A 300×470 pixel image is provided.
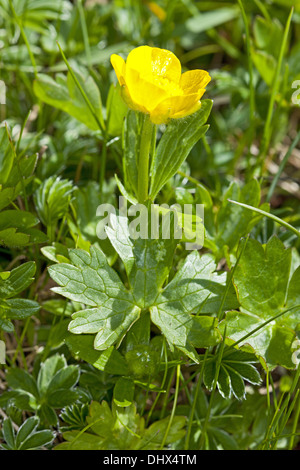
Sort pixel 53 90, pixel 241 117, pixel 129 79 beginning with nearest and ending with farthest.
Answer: pixel 129 79 → pixel 53 90 → pixel 241 117

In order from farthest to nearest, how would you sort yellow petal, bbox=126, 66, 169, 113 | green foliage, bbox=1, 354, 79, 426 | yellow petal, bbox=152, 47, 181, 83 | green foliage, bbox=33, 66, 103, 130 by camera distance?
1. green foliage, bbox=33, 66, 103, 130
2. green foliage, bbox=1, 354, 79, 426
3. yellow petal, bbox=152, 47, 181, 83
4. yellow petal, bbox=126, 66, 169, 113

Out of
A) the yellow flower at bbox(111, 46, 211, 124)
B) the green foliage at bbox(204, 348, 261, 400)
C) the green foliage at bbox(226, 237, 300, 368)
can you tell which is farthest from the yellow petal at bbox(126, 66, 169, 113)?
the green foliage at bbox(204, 348, 261, 400)

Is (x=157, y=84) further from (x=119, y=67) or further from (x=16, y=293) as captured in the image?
(x=16, y=293)

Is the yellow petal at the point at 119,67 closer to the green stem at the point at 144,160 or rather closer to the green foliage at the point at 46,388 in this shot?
the green stem at the point at 144,160

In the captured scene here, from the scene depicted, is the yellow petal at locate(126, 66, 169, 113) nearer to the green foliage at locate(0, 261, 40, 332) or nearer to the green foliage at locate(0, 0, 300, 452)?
the green foliage at locate(0, 0, 300, 452)

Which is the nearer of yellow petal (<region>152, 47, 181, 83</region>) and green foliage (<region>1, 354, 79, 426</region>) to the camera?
yellow petal (<region>152, 47, 181, 83</region>)

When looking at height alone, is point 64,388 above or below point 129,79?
below
